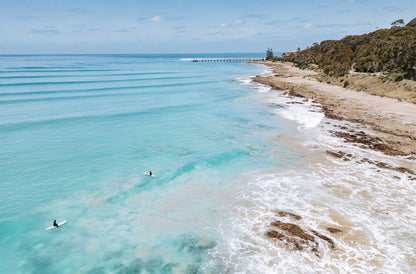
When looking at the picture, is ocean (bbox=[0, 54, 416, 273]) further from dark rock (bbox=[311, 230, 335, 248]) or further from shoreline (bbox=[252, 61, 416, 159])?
shoreline (bbox=[252, 61, 416, 159])

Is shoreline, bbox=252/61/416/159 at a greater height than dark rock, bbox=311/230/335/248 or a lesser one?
greater

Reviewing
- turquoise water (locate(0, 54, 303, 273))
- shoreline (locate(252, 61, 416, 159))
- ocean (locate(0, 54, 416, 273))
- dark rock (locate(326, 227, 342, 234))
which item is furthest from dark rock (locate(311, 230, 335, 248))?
shoreline (locate(252, 61, 416, 159))

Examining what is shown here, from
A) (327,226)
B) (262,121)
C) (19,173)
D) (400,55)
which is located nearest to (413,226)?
(327,226)

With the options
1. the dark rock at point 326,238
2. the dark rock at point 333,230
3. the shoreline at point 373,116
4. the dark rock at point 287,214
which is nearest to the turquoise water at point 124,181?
the dark rock at point 287,214

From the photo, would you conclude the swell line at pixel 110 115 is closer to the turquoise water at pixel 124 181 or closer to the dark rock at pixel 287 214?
the turquoise water at pixel 124 181

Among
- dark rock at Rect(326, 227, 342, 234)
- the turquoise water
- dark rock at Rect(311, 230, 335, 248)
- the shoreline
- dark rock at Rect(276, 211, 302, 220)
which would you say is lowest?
the turquoise water
